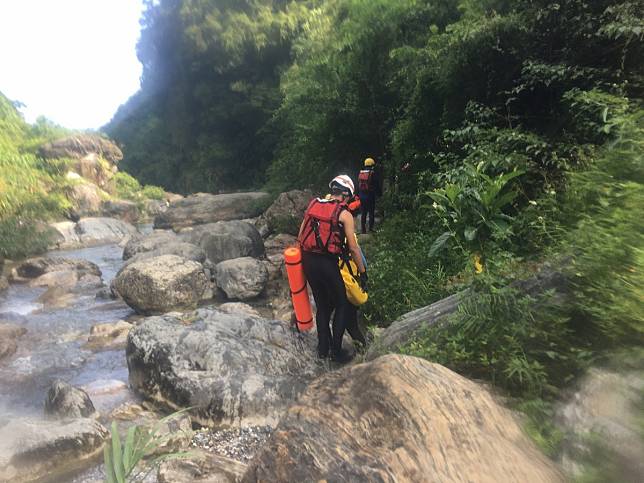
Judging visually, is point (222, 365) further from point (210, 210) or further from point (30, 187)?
point (30, 187)

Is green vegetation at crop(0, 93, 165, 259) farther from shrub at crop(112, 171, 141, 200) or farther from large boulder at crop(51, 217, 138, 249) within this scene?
large boulder at crop(51, 217, 138, 249)

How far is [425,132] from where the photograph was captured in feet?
26.6

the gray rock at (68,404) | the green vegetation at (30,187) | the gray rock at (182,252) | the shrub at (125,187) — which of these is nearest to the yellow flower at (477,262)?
the gray rock at (68,404)

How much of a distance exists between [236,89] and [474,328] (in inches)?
1216

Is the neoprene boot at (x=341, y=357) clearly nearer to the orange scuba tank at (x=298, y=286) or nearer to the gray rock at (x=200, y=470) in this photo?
the orange scuba tank at (x=298, y=286)

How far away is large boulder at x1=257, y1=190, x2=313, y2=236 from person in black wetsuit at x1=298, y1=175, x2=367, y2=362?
8.97 metres

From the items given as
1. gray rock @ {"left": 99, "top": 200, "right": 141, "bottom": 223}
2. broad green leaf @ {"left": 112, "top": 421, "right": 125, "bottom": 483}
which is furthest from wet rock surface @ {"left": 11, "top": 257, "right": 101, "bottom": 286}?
gray rock @ {"left": 99, "top": 200, "right": 141, "bottom": 223}

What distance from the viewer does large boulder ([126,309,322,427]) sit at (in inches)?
176

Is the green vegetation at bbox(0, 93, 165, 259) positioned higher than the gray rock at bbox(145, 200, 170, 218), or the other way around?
the green vegetation at bbox(0, 93, 165, 259)

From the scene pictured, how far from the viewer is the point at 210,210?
21.2m

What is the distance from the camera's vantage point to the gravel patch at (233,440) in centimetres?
384

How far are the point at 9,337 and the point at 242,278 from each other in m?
4.25

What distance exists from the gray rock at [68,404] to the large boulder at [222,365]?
0.50 metres

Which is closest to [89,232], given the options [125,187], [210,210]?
[210,210]
